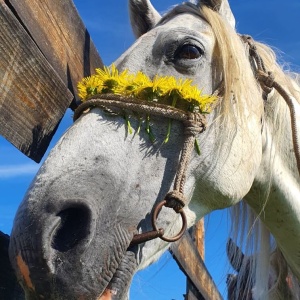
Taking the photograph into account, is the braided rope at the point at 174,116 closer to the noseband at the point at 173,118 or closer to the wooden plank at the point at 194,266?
the noseband at the point at 173,118

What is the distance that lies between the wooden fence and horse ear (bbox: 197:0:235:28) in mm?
607

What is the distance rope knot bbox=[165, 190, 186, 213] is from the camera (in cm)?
202

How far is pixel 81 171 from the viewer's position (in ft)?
6.12

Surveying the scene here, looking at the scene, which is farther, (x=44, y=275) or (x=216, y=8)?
(x=216, y=8)

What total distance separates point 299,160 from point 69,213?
1.29 meters

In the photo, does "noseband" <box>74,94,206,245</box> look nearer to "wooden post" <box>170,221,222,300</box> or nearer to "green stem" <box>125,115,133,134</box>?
"green stem" <box>125,115,133,134</box>

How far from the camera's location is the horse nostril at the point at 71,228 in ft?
5.63

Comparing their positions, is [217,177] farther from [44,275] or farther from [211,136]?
[44,275]

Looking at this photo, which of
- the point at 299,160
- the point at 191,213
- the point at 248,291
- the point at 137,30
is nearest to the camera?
the point at 191,213

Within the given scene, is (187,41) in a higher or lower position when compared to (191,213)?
higher

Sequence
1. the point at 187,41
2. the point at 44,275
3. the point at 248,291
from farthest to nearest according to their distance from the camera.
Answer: the point at 248,291, the point at 187,41, the point at 44,275

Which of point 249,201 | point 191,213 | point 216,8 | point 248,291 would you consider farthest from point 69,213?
point 248,291

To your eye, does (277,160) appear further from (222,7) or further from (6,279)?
(6,279)

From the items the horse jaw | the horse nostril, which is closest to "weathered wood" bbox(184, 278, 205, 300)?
the horse jaw
